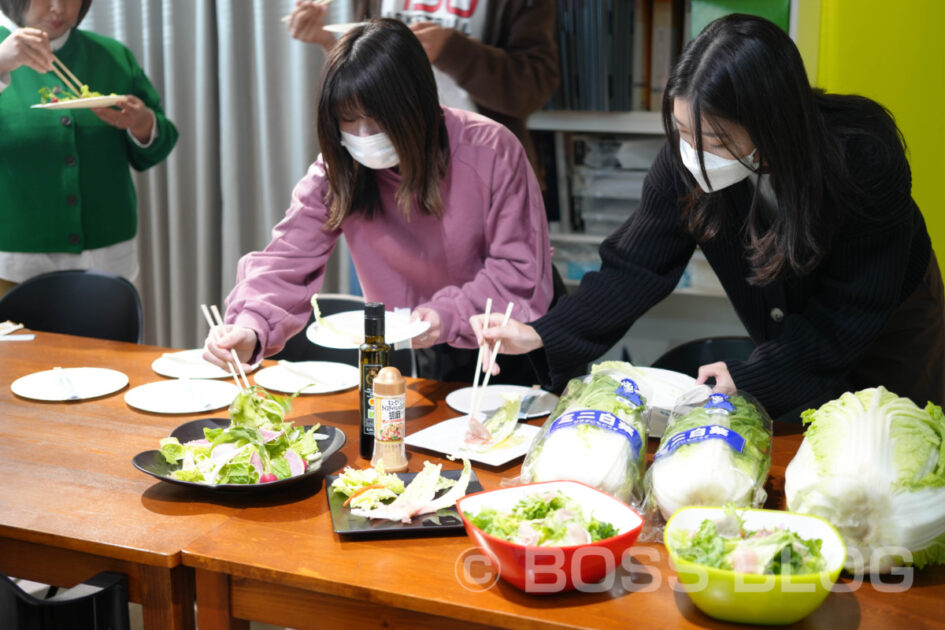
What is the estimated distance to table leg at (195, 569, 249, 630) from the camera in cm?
133

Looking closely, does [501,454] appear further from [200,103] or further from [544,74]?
[200,103]

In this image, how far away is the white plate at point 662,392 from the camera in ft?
5.55

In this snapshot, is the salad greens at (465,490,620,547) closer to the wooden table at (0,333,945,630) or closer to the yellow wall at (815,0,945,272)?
the wooden table at (0,333,945,630)

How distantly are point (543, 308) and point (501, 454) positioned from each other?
1.77 ft

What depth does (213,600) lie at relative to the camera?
134 centimetres

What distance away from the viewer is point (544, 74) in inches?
111

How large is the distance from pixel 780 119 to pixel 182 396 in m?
1.29

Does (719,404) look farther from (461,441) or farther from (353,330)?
(353,330)

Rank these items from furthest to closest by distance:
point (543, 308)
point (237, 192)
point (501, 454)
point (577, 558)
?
1. point (237, 192)
2. point (543, 308)
3. point (501, 454)
4. point (577, 558)

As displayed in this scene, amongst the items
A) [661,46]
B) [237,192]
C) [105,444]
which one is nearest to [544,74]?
[661,46]

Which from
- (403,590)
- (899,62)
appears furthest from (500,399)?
(899,62)

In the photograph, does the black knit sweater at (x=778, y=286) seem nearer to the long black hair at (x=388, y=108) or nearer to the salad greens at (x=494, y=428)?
the salad greens at (x=494, y=428)

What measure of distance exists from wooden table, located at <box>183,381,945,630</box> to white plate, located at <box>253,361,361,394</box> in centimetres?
57

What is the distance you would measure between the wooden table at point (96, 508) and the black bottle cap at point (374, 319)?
36cm
